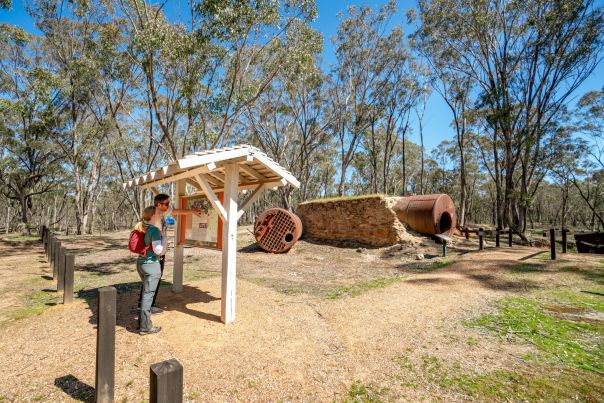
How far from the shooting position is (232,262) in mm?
4262

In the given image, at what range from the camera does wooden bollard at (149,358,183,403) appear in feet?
4.85

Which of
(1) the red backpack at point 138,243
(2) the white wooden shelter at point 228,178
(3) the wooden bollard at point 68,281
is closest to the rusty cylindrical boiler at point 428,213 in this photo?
(2) the white wooden shelter at point 228,178

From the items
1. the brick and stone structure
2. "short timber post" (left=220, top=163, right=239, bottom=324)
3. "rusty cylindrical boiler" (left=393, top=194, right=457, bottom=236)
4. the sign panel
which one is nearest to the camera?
"short timber post" (left=220, top=163, right=239, bottom=324)

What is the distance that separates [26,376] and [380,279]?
6590mm

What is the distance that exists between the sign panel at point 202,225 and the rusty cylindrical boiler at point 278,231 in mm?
6259

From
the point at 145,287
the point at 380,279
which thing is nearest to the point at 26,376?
the point at 145,287

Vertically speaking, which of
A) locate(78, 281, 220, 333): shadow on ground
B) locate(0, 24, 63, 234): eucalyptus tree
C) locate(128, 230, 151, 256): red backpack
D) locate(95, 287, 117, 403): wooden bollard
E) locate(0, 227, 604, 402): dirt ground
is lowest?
locate(0, 227, 604, 402): dirt ground

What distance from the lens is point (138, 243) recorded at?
3660 mm

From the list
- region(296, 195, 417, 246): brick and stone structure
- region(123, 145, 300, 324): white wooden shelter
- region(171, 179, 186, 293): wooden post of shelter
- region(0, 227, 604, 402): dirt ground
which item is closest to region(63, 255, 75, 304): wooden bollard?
region(0, 227, 604, 402): dirt ground

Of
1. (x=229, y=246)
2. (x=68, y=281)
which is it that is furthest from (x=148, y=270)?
(x=68, y=281)

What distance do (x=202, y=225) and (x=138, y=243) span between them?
55.5 inches

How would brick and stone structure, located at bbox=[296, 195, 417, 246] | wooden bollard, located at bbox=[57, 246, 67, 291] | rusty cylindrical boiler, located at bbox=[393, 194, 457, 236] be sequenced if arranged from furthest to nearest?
brick and stone structure, located at bbox=[296, 195, 417, 246] → rusty cylindrical boiler, located at bbox=[393, 194, 457, 236] → wooden bollard, located at bbox=[57, 246, 67, 291]

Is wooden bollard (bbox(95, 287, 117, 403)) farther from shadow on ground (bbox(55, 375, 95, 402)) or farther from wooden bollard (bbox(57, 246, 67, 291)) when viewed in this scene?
wooden bollard (bbox(57, 246, 67, 291))

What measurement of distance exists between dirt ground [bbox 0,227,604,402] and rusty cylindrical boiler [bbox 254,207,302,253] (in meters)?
4.05
